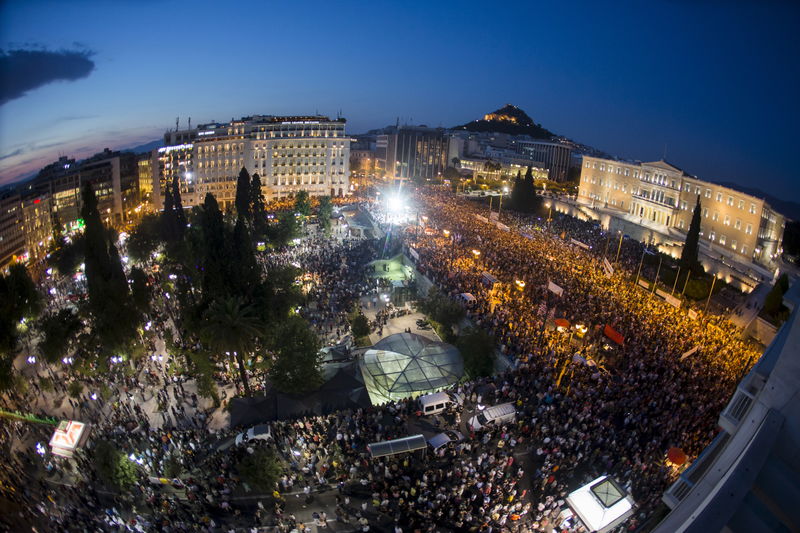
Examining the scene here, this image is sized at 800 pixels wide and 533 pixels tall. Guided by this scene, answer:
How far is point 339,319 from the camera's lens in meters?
28.7

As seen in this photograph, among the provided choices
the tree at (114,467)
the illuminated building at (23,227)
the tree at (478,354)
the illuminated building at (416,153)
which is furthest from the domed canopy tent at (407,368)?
the illuminated building at (416,153)

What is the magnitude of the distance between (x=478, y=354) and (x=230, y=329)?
11401mm

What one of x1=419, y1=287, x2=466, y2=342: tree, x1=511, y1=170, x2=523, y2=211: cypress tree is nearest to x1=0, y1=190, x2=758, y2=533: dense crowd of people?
x1=419, y1=287, x2=466, y2=342: tree

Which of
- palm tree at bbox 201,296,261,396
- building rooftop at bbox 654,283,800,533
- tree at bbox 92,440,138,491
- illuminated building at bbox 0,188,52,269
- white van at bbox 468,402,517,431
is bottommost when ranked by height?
illuminated building at bbox 0,188,52,269

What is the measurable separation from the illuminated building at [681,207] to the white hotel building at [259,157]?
40.4 metres

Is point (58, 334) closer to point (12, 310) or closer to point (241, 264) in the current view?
point (12, 310)

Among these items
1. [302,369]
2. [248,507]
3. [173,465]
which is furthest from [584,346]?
[173,465]

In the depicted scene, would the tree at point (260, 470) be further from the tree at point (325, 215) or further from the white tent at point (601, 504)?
the tree at point (325, 215)

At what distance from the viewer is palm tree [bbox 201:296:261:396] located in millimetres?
19938

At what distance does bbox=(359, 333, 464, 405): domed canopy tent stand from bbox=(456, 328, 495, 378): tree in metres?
0.43

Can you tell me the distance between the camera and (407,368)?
21297mm

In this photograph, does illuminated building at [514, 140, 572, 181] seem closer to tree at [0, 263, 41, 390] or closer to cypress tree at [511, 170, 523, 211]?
cypress tree at [511, 170, 523, 211]

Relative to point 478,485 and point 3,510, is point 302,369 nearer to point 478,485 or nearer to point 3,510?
point 478,485

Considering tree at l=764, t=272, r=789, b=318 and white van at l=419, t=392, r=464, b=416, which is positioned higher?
tree at l=764, t=272, r=789, b=318
